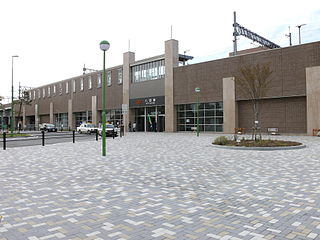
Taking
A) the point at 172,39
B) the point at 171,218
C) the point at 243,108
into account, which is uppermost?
the point at 172,39

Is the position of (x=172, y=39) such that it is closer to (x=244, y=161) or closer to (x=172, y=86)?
(x=172, y=86)

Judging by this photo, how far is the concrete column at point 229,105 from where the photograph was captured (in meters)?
33.0

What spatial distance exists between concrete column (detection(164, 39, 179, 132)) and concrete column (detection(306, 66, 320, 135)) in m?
17.6

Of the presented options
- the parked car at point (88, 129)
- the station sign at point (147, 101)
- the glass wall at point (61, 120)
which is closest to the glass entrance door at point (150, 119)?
the station sign at point (147, 101)

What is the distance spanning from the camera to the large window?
42.5 metres

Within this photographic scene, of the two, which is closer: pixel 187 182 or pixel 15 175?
pixel 187 182

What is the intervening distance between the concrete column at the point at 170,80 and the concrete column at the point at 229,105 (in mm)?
Answer: 8544

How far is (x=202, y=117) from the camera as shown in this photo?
1468 inches

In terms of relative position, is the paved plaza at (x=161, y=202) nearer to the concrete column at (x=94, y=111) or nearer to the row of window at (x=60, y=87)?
the row of window at (x=60, y=87)

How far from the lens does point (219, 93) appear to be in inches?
1363

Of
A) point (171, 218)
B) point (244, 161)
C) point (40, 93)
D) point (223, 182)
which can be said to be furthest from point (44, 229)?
point (40, 93)

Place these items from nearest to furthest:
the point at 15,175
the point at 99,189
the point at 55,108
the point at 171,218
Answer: the point at 171,218
the point at 99,189
the point at 15,175
the point at 55,108

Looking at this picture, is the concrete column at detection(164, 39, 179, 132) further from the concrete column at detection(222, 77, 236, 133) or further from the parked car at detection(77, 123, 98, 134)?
the parked car at detection(77, 123, 98, 134)

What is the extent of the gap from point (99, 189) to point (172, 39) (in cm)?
3578
